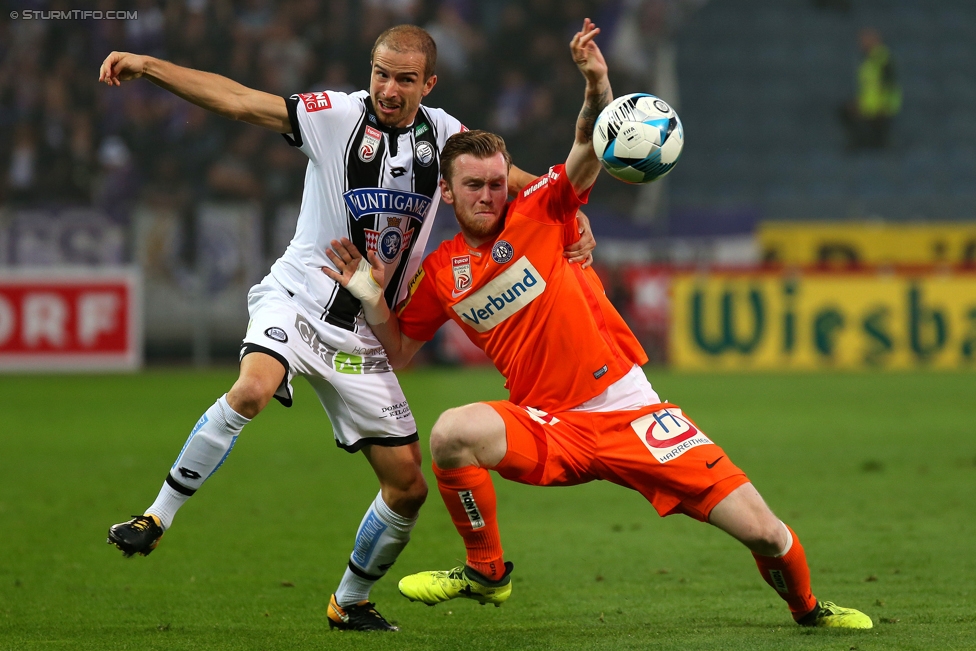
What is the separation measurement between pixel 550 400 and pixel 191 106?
14.8 meters

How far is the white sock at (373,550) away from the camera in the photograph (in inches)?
202

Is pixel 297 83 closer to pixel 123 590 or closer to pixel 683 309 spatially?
pixel 683 309

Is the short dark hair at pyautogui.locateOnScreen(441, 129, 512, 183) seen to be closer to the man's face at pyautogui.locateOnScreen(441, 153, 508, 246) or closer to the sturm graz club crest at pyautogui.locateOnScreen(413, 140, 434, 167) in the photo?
the man's face at pyautogui.locateOnScreen(441, 153, 508, 246)

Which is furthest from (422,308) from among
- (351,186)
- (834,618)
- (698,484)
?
(834,618)

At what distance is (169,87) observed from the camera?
4688 mm

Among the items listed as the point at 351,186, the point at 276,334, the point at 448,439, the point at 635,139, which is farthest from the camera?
the point at 351,186

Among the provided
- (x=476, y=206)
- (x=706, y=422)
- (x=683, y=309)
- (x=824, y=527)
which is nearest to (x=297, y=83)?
(x=683, y=309)

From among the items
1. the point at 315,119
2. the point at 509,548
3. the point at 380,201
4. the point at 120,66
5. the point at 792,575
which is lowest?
the point at 509,548

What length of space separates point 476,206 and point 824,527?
354cm

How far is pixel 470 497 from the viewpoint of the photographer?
4621 millimetres

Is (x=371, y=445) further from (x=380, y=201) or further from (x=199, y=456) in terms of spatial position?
(x=380, y=201)

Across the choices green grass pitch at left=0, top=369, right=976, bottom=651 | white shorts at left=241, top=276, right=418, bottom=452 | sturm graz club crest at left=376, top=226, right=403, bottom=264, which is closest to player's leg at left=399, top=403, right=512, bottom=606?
green grass pitch at left=0, top=369, right=976, bottom=651

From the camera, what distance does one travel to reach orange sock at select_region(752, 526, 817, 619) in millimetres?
4637

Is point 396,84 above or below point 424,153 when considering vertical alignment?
above
